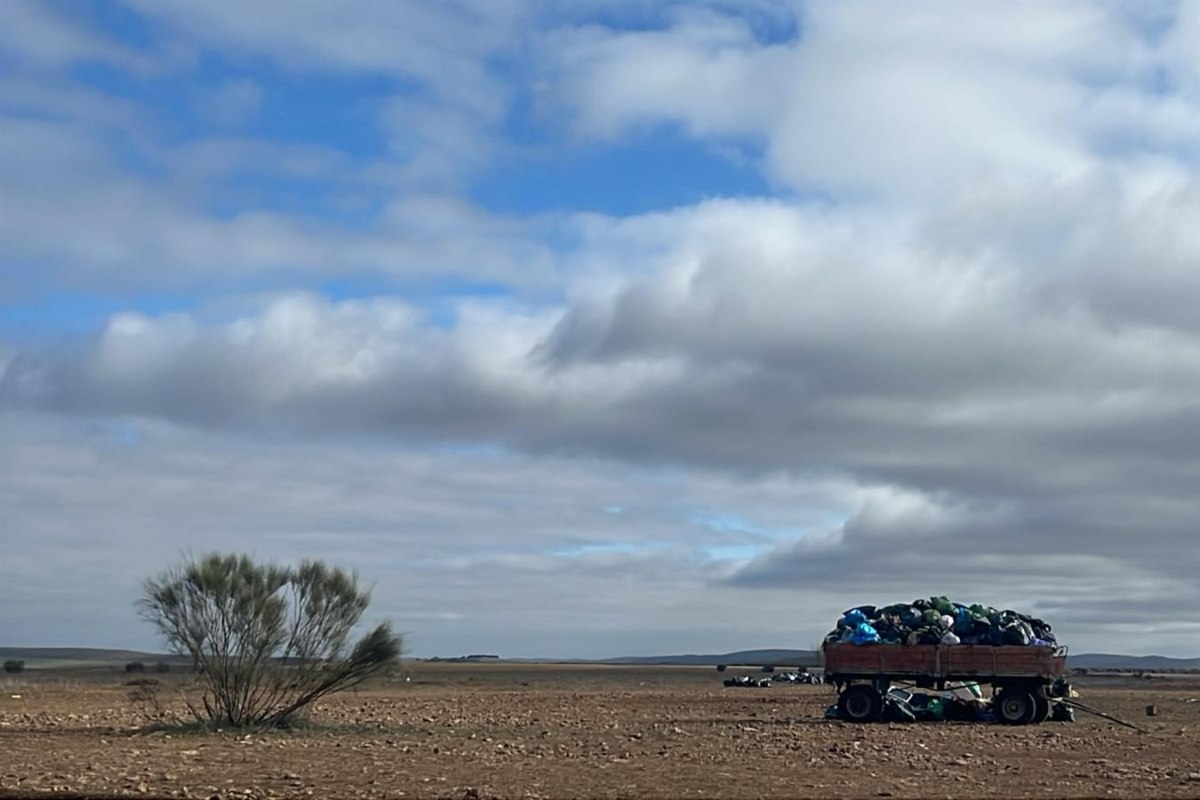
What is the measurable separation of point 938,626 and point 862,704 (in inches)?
111

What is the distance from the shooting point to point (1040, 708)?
1545 inches


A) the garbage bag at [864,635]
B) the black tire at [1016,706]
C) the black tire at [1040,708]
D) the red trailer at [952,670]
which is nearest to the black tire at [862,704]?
the red trailer at [952,670]

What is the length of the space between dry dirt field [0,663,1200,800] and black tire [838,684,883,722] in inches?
34.5

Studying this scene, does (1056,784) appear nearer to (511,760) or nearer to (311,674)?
(511,760)

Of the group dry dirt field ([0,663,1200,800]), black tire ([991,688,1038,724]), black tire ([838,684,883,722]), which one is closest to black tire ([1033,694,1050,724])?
black tire ([991,688,1038,724])

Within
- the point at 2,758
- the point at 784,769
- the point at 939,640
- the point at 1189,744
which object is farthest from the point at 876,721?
the point at 2,758

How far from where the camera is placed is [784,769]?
83.7ft

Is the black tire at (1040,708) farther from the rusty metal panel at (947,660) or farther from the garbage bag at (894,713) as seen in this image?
the garbage bag at (894,713)

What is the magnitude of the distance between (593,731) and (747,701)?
71.0 ft

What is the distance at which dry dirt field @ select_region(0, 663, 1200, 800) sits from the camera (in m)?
21.9

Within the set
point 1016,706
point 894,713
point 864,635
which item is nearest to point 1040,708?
point 1016,706

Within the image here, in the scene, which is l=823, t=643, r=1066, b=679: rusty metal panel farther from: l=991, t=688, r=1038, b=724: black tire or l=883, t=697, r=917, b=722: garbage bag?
l=883, t=697, r=917, b=722: garbage bag

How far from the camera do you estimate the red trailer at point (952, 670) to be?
128 ft

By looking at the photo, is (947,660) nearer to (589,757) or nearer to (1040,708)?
(1040,708)
